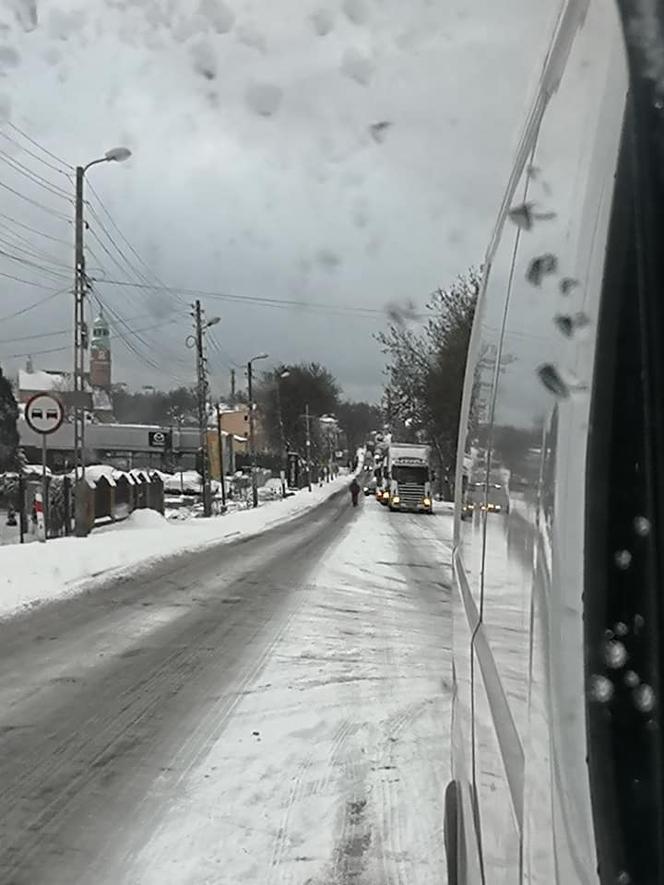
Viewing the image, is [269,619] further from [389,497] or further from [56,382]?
[56,382]

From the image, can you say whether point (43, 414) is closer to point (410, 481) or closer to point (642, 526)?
point (642, 526)

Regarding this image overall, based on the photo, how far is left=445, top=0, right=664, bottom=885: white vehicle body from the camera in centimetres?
111

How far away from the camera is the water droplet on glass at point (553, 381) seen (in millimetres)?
1290

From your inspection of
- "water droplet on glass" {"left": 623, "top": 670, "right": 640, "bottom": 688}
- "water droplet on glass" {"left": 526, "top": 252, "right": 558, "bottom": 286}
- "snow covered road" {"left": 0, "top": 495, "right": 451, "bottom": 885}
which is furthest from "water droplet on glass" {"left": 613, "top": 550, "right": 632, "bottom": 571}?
"snow covered road" {"left": 0, "top": 495, "right": 451, "bottom": 885}

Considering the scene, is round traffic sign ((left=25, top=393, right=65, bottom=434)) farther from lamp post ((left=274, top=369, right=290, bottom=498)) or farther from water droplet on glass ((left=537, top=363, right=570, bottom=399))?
lamp post ((left=274, top=369, right=290, bottom=498))

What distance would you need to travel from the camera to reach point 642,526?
1130 mm

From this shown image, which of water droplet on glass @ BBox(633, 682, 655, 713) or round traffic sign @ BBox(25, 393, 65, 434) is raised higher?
round traffic sign @ BBox(25, 393, 65, 434)

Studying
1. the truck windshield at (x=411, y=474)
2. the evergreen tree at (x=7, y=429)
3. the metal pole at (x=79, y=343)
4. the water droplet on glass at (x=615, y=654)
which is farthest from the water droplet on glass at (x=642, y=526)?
the truck windshield at (x=411, y=474)

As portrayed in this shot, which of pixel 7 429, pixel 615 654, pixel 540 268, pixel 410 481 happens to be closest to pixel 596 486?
pixel 615 654

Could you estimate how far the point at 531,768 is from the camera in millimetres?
1384

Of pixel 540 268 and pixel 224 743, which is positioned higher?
pixel 540 268

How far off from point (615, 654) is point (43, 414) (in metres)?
17.7

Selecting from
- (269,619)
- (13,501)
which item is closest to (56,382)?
(13,501)

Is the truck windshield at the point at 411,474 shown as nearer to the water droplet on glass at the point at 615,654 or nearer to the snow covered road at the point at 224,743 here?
the snow covered road at the point at 224,743
